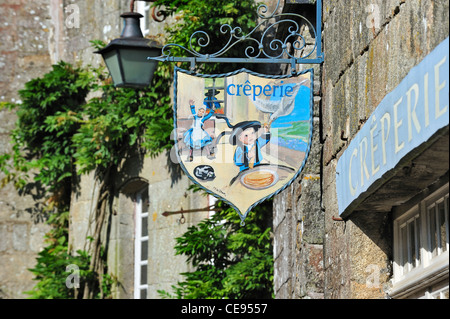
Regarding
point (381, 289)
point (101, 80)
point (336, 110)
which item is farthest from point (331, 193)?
point (101, 80)

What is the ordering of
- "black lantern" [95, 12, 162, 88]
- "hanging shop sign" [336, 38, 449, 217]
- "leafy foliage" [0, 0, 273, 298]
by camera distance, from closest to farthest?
1. "hanging shop sign" [336, 38, 449, 217]
2. "black lantern" [95, 12, 162, 88]
3. "leafy foliage" [0, 0, 273, 298]

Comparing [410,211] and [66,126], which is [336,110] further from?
[66,126]

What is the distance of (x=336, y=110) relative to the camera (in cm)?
550

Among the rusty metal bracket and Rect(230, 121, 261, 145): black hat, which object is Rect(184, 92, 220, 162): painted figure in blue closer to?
Rect(230, 121, 261, 145): black hat

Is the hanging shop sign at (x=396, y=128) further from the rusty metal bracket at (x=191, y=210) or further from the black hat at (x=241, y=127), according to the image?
the rusty metal bracket at (x=191, y=210)

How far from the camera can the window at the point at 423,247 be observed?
402 centimetres

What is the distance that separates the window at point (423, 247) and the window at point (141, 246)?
5478 mm

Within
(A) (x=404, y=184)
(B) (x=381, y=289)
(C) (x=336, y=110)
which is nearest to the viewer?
(A) (x=404, y=184)

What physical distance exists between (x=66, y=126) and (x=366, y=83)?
596cm

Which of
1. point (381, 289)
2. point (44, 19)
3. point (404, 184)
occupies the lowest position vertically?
point (381, 289)

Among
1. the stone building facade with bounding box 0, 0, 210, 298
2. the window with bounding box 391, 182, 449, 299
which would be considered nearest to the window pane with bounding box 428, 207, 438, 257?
the window with bounding box 391, 182, 449, 299

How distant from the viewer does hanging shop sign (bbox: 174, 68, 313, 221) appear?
5.05m

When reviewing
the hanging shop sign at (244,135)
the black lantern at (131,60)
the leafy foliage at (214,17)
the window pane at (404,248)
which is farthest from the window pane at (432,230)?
the leafy foliage at (214,17)

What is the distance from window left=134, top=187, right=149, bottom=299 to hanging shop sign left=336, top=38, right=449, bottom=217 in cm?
515
